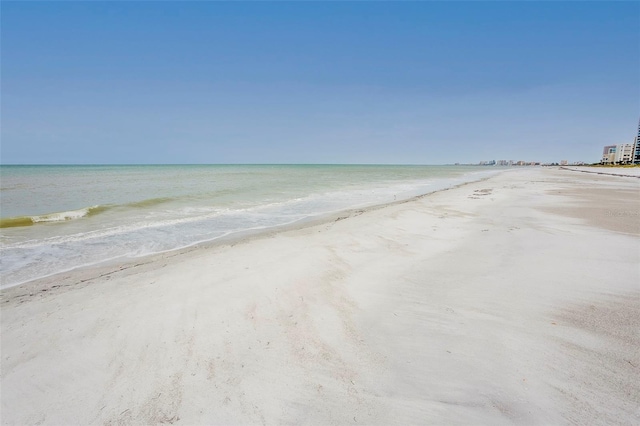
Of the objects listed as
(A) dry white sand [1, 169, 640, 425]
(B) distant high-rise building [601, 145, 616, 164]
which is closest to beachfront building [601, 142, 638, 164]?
(B) distant high-rise building [601, 145, 616, 164]

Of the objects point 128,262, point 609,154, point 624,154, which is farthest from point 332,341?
point 609,154

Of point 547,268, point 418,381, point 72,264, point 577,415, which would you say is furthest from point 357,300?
point 72,264

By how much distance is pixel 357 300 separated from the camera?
4.56 metres

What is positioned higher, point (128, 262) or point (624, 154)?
point (624, 154)

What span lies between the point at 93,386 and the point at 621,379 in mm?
5005

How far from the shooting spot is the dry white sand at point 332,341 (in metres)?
2.59

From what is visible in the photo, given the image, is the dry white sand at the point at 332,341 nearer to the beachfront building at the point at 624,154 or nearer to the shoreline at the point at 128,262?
the shoreline at the point at 128,262

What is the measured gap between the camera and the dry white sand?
8.50ft

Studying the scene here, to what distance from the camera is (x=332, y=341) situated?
3.49m

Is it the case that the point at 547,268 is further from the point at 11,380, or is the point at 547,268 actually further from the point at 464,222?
the point at 11,380

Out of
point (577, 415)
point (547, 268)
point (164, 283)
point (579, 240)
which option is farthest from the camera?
point (579, 240)

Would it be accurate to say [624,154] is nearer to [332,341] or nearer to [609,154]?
[609,154]

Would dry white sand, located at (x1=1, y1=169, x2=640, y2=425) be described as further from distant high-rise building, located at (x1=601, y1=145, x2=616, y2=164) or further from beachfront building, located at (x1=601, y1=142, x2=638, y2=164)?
distant high-rise building, located at (x1=601, y1=145, x2=616, y2=164)

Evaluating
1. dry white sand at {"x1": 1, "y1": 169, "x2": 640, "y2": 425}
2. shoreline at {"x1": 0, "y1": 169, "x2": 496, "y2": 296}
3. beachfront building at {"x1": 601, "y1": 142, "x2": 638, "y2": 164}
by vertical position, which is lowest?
shoreline at {"x1": 0, "y1": 169, "x2": 496, "y2": 296}
